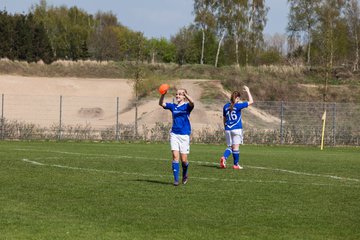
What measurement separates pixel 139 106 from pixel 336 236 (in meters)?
46.5

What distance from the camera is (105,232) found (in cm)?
947

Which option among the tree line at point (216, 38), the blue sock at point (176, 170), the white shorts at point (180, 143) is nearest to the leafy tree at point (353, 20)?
the tree line at point (216, 38)

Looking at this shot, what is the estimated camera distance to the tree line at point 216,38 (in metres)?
80.1

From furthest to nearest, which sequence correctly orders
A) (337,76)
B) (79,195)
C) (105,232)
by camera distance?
(337,76), (79,195), (105,232)

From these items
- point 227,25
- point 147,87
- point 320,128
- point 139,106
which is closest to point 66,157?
point 320,128

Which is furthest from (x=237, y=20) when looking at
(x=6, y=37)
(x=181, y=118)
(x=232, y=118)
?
(x=181, y=118)

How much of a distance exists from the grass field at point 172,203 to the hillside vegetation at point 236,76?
41.0m

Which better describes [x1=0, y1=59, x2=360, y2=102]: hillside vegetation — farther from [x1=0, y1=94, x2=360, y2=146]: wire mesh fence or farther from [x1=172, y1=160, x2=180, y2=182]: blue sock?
[x1=172, y1=160, x2=180, y2=182]: blue sock

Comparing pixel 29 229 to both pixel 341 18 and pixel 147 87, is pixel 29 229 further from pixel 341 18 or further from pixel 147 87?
pixel 341 18

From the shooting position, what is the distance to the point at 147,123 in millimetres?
48281

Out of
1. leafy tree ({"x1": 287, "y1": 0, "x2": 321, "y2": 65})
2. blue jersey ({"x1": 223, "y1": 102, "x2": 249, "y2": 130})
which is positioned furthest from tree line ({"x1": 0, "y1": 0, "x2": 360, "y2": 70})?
blue jersey ({"x1": 223, "y1": 102, "x2": 249, "y2": 130})

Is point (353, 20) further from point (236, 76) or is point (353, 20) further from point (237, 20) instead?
point (236, 76)

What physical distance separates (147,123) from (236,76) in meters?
22.0

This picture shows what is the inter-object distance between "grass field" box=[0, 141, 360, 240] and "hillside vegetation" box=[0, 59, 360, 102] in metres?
41.0
